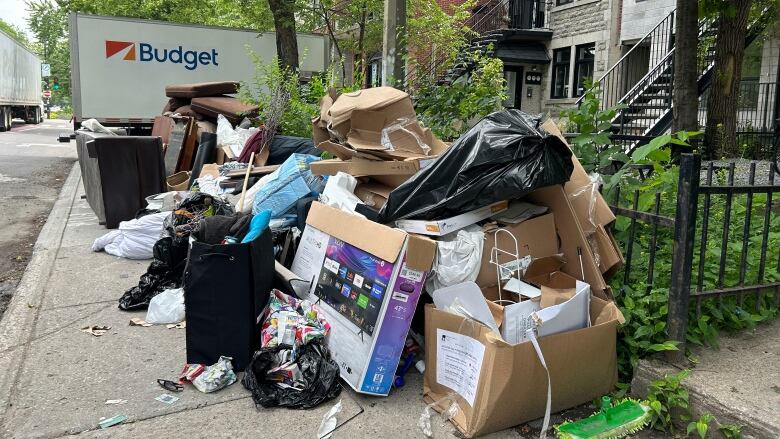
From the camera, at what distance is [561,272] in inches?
138

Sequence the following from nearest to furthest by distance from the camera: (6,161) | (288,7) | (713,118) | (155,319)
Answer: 1. (155,319)
2. (713,118)
3. (288,7)
4. (6,161)

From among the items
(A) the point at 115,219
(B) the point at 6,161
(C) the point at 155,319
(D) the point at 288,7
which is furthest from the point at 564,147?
(B) the point at 6,161

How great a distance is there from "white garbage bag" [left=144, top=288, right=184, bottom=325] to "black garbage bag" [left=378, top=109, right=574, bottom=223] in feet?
6.23

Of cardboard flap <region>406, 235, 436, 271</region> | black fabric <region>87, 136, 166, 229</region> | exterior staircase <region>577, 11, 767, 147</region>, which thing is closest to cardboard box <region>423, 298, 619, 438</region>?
cardboard flap <region>406, 235, 436, 271</region>

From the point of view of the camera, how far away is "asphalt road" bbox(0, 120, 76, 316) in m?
6.40

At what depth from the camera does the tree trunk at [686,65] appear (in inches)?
259

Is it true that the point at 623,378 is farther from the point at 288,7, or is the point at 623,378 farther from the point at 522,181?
the point at 288,7

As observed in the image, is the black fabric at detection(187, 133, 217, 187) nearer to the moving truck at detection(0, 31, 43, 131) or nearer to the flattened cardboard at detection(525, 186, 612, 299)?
the flattened cardboard at detection(525, 186, 612, 299)

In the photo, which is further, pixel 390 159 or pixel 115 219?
pixel 115 219

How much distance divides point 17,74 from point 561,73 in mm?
30173

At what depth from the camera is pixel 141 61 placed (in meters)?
14.7

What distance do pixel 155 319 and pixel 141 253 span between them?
198cm

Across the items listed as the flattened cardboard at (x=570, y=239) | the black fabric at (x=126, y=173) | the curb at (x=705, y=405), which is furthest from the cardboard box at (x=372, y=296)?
the black fabric at (x=126, y=173)

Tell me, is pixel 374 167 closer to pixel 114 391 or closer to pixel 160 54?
pixel 114 391
